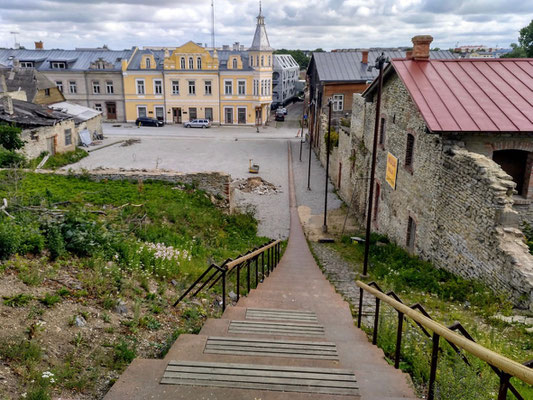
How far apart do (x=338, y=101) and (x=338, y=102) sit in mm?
84

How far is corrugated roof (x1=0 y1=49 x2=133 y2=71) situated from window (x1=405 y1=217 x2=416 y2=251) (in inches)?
1723

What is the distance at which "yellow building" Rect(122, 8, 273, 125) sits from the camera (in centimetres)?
4988

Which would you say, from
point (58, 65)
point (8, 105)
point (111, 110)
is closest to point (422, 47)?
point (8, 105)

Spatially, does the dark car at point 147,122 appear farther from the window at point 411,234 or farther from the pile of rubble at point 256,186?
the window at point 411,234

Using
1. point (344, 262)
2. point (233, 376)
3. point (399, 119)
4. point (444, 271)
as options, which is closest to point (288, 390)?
point (233, 376)

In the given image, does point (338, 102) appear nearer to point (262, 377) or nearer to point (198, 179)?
point (198, 179)

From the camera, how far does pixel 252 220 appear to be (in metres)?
20.9

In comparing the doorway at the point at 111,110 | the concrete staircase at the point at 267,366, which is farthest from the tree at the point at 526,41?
the concrete staircase at the point at 267,366

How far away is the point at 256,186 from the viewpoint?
28.5 meters

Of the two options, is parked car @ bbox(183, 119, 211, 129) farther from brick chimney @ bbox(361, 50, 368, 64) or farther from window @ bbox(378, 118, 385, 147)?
window @ bbox(378, 118, 385, 147)

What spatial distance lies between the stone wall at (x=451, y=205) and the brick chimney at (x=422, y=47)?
1.16 meters

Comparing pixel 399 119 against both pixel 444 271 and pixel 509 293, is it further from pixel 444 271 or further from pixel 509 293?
pixel 509 293

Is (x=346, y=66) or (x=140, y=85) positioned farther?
(x=140, y=85)

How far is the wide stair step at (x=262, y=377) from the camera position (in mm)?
4387
